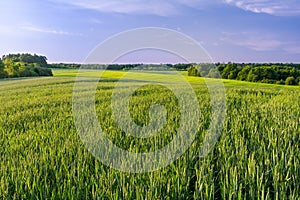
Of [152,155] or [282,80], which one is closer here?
[152,155]

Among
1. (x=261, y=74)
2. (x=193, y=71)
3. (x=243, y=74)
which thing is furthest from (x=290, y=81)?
(x=193, y=71)

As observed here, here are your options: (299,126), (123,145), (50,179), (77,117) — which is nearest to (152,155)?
(123,145)

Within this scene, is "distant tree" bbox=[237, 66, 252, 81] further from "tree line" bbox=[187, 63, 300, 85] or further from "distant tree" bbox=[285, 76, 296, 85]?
"distant tree" bbox=[285, 76, 296, 85]

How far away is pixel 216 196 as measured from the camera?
102 inches

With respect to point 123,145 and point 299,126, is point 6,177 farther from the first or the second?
point 299,126

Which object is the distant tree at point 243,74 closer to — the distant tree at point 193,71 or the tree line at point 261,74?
the tree line at point 261,74

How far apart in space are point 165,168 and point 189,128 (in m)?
1.73

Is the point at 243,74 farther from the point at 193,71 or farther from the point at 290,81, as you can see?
the point at 193,71

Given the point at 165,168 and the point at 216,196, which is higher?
the point at 165,168

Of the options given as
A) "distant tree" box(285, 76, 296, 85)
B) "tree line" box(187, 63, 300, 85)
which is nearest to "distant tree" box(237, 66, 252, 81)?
"tree line" box(187, 63, 300, 85)

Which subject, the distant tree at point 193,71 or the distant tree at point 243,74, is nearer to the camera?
the distant tree at point 193,71

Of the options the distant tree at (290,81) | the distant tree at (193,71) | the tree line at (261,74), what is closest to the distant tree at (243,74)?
the tree line at (261,74)

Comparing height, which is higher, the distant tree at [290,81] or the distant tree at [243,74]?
the distant tree at [243,74]

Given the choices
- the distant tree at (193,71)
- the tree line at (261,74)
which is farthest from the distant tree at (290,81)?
the distant tree at (193,71)
